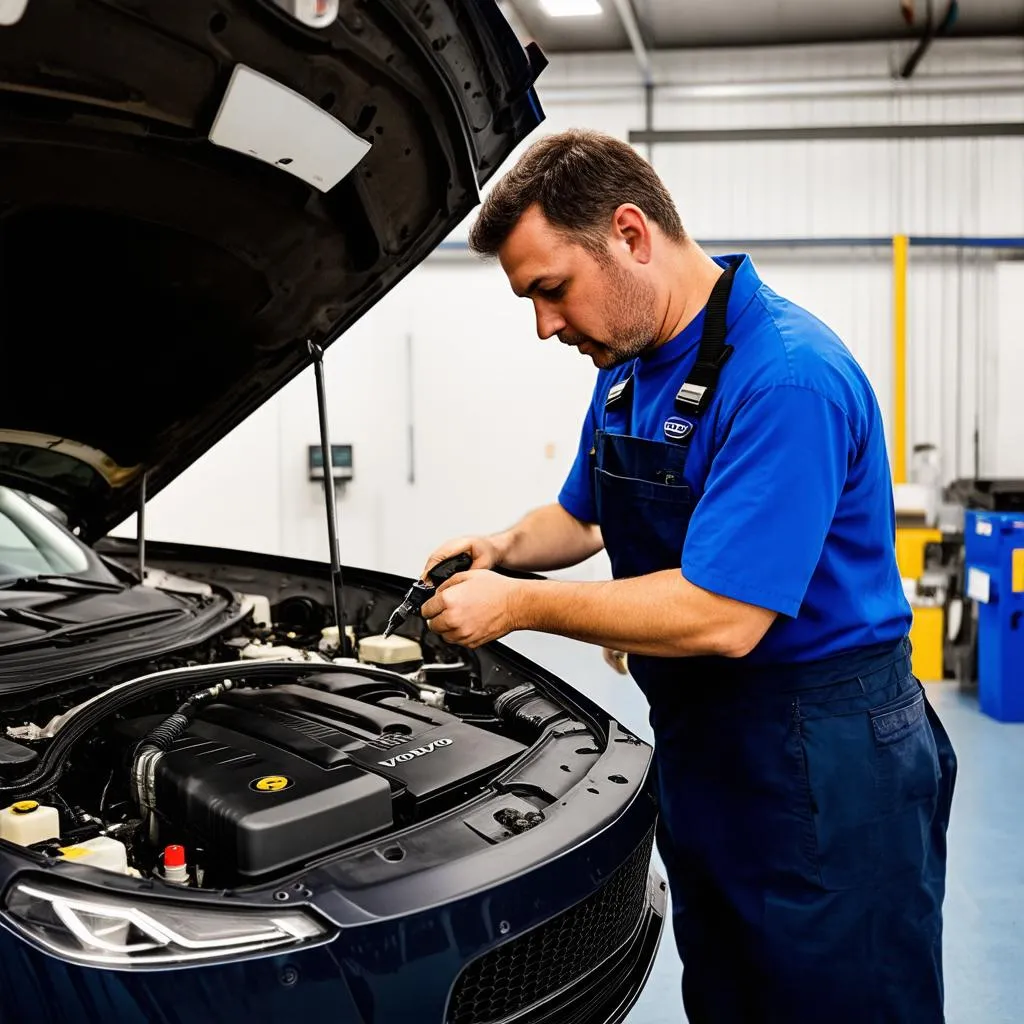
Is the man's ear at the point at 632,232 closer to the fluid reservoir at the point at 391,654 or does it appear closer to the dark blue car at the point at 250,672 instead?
the dark blue car at the point at 250,672

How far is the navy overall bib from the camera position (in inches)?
55.9

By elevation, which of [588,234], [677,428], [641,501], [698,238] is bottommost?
[641,501]

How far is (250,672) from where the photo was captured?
1.83 meters

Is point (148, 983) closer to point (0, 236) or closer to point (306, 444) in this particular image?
point (0, 236)

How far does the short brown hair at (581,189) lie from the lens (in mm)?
1405

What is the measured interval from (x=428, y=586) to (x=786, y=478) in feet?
1.96

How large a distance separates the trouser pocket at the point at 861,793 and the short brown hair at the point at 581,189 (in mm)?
773

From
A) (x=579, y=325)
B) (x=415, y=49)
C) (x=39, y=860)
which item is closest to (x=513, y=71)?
Result: (x=415, y=49)

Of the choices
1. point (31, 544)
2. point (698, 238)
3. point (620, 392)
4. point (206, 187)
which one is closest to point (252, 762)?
point (620, 392)

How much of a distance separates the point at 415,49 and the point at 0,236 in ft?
2.51

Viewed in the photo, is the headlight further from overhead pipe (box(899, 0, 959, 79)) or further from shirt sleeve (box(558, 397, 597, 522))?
overhead pipe (box(899, 0, 959, 79))

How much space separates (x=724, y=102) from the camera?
635 centimetres

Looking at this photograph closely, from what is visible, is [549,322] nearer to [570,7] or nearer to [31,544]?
[31,544]

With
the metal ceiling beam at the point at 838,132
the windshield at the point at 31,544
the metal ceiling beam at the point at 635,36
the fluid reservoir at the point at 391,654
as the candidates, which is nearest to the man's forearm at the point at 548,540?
the fluid reservoir at the point at 391,654
